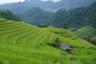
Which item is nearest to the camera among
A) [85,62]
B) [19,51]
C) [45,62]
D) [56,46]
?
[45,62]

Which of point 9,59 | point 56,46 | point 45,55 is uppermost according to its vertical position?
point 9,59

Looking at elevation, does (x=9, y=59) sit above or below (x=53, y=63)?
above

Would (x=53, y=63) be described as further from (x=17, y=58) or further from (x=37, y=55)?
(x=17, y=58)

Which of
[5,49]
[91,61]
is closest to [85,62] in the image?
[91,61]

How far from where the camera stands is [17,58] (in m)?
32.0

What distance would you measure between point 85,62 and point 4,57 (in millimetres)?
15874

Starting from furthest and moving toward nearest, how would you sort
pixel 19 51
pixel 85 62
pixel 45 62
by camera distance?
pixel 85 62, pixel 19 51, pixel 45 62

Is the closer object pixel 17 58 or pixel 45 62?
pixel 17 58

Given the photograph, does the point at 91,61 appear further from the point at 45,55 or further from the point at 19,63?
the point at 19,63

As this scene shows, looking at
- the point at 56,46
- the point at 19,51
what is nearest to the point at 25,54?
the point at 19,51

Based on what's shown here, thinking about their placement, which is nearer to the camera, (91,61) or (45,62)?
(45,62)

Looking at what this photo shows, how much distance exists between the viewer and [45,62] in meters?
34.7

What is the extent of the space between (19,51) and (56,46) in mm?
20533

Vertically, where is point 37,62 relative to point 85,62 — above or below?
above
